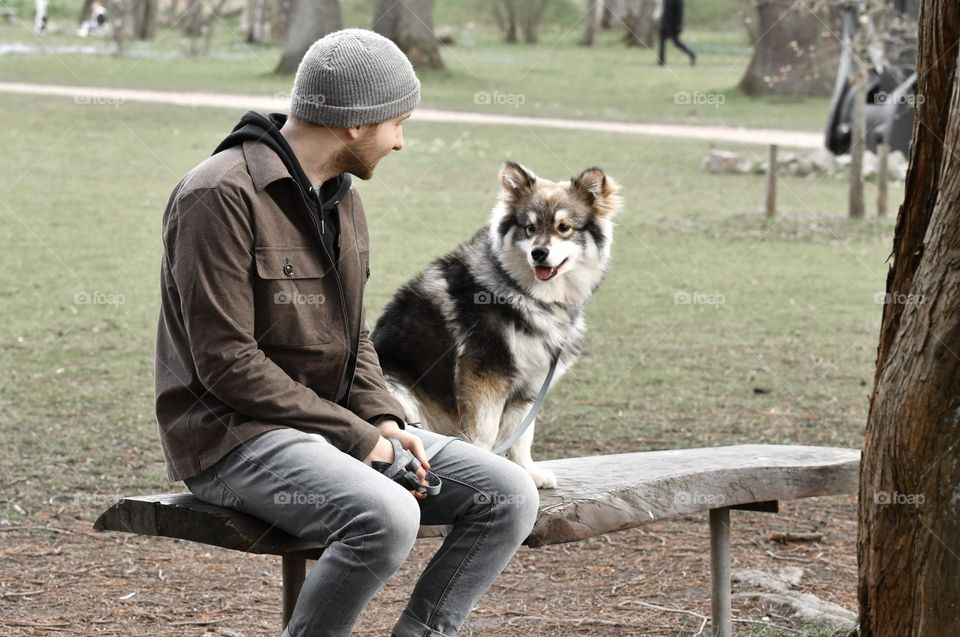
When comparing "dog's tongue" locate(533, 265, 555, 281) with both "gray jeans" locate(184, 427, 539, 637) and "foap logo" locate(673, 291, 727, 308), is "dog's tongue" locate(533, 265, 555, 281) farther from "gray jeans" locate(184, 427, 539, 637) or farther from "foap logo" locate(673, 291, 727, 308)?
"foap logo" locate(673, 291, 727, 308)

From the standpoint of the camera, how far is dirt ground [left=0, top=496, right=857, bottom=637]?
4.59 m

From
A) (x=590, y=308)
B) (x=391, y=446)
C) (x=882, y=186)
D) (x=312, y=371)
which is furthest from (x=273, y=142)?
(x=882, y=186)

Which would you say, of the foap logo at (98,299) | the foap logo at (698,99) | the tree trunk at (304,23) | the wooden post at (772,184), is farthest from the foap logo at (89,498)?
the foap logo at (698,99)

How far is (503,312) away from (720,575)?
1.22 m

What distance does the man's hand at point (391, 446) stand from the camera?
338cm

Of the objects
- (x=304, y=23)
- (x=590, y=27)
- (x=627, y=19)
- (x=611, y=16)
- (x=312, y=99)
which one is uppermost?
(x=312, y=99)

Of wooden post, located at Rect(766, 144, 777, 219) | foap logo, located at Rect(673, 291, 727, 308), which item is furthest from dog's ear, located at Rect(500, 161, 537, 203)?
wooden post, located at Rect(766, 144, 777, 219)

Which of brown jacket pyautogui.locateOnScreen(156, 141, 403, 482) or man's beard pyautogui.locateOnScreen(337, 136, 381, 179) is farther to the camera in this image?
man's beard pyautogui.locateOnScreen(337, 136, 381, 179)

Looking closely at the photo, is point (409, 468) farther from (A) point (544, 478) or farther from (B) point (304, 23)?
(B) point (304, 23)

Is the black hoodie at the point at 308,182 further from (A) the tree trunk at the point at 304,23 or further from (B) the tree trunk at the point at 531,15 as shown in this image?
(B) the tree trunk at the point at 531,15

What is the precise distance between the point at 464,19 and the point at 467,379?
42.5m

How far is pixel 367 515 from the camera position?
311 cm

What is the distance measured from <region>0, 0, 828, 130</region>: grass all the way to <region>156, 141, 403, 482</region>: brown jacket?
16.2m

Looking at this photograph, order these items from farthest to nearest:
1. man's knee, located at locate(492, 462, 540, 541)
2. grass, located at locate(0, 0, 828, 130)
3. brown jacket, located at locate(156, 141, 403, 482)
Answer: grass, located at locate(0, 0, 828, 130)
man's knee, located at locate(492, 462, 540, 541)
brown jacket, located at locate(156, 141, 403, 482)
